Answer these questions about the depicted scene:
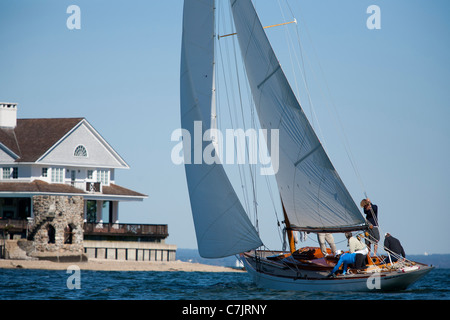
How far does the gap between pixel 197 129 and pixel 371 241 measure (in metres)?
7.34

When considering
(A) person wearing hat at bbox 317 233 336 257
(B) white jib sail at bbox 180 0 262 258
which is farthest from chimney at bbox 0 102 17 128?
(A) person wearing hat at bbox 317 233 336 257

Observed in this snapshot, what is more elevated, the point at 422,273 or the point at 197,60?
the point at 197,60

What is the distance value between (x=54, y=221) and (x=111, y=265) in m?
4.78

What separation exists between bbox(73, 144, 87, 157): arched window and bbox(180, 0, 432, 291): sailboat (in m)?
35.4

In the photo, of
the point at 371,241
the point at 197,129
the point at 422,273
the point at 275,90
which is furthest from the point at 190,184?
the point at 422,273

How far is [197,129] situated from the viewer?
30.1 m

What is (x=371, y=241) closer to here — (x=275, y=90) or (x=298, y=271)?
(x=298, y=271)

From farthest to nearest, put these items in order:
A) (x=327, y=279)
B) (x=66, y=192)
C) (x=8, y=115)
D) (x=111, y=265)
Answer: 1. (x=8, y=115)
2. (x=66, y=192)
3. (x=111, y=265)
4. (x=327, y=279)

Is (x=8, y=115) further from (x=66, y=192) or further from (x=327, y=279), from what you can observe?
(x=327, y=279)

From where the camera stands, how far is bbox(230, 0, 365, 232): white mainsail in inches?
1161

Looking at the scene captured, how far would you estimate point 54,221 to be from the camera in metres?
55.8
